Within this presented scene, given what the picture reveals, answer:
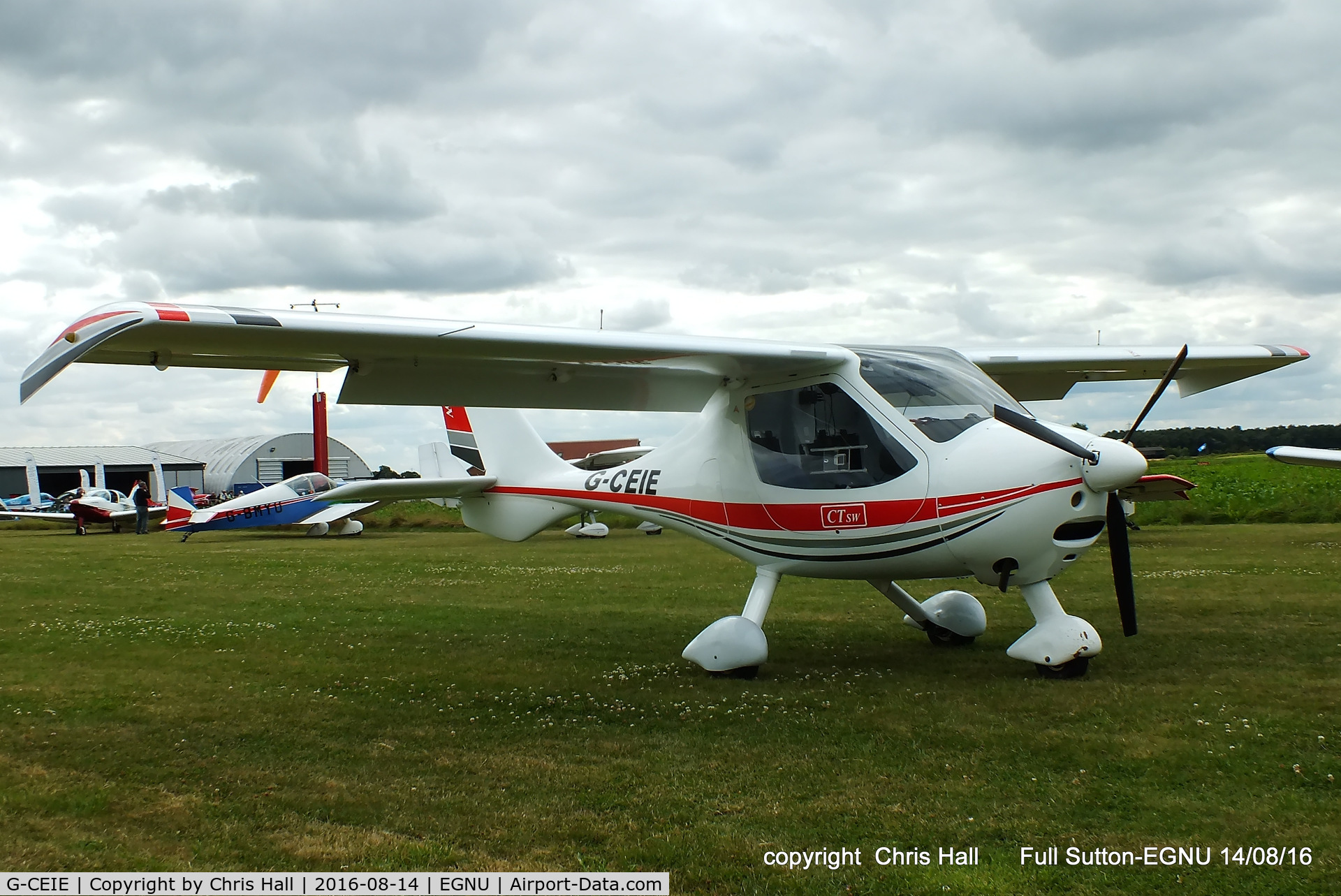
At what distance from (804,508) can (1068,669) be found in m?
2.16

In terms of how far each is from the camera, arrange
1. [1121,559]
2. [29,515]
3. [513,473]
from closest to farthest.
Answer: [1121,559]
[513,473]
[29,515]

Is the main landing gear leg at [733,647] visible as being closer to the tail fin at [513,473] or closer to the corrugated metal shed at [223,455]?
the tail fin at [513,473]

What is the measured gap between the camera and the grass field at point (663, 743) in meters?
3.73

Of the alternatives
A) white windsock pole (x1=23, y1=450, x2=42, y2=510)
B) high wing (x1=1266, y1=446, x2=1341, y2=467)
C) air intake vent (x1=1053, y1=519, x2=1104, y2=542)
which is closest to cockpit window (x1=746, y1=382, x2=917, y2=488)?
air intake vent (x1=1053, y1=519, x2=1104, y2=542)

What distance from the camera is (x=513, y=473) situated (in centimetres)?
1136

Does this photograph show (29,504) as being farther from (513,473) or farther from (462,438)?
(513,473)

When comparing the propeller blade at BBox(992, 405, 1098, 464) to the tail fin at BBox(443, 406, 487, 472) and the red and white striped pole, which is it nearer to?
the tail fin at BBox(443, 406, 487, 472)

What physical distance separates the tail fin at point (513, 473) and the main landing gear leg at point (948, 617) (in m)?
3.94

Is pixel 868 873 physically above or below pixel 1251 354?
below

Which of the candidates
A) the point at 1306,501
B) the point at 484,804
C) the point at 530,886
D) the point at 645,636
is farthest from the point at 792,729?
the point at 1306,501

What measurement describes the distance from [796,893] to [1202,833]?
1.72m

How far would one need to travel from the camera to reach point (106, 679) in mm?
7199

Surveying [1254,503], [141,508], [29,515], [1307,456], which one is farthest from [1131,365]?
[29,515]

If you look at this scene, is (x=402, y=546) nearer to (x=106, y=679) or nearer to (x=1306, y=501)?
(x=106, y=679)
